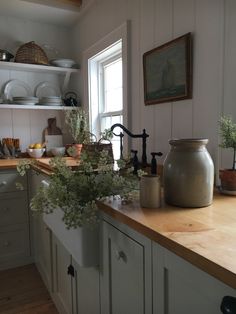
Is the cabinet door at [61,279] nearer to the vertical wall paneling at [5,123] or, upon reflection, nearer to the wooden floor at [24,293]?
the wooden floor at [24,293]

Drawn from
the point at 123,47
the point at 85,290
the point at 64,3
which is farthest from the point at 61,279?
the point at 64,3

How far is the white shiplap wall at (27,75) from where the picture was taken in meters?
2.72

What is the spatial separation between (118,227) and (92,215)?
0.36 feet

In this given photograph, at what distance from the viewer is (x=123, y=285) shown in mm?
1000

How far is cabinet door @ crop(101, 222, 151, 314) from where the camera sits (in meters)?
0.88

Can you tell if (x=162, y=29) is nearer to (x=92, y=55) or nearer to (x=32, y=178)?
(x=92, y=55)

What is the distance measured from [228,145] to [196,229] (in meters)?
0.52

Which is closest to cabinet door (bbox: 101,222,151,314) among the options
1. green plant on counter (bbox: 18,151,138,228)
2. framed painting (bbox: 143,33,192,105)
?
green plant on counter (bbox: 18,151,138,228)

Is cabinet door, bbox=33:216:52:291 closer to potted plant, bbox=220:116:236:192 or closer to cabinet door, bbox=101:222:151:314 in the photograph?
cabinet door, bbox=101:222:151:314

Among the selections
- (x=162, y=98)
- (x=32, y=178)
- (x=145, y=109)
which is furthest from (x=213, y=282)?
(x=32, y=178)

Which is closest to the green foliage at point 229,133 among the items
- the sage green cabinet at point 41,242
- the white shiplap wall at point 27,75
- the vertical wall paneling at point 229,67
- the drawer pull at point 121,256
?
the vertical wall paneling at point 229,67

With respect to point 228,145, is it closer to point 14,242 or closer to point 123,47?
point 123,47

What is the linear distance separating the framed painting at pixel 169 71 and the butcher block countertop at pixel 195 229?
0.67 m

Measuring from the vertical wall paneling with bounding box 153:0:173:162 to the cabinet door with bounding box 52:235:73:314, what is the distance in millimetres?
844
